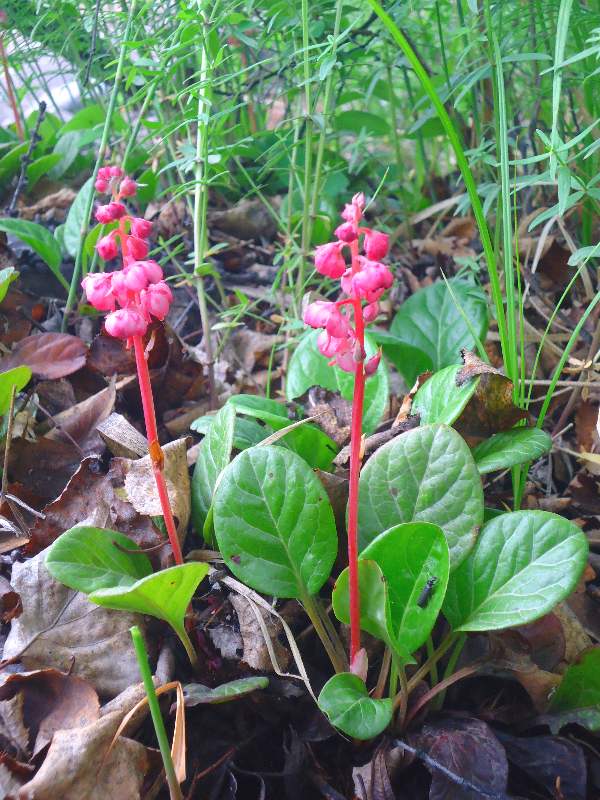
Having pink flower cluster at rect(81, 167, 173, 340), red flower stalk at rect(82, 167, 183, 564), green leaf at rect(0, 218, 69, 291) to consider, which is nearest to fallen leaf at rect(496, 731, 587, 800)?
red flower stalk at rect(82, 167, 183, 564)

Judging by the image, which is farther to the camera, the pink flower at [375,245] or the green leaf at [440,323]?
the green leaf at [440,323]

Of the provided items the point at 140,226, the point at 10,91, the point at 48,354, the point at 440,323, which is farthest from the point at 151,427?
the point at 10,91

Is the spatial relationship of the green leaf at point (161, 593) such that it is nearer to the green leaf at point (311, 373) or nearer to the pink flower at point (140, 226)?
the pink flower at point (140, 226)

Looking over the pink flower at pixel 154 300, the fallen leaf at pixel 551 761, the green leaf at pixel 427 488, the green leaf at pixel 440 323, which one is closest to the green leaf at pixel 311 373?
the green leaf at pixel 440 323

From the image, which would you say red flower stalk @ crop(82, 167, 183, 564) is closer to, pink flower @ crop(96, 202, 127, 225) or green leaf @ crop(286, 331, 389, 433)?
pink flower @ crop(96, 202, 127, 225)

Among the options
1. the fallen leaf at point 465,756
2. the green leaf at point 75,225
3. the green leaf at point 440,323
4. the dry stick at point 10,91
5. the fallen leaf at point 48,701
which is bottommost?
the fallen leaf at point 465,756

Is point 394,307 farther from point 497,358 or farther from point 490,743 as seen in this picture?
point 490,743

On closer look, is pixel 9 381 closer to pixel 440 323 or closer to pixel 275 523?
pixel 275 523

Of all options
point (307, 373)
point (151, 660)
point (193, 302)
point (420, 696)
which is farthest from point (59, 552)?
point (193, 302)
